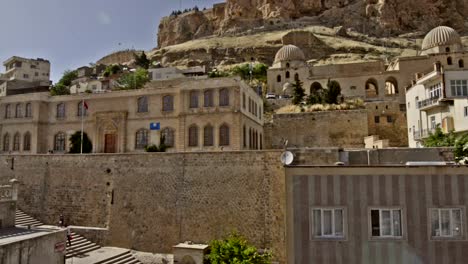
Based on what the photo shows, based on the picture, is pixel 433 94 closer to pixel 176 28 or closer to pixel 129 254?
pixel 129 254

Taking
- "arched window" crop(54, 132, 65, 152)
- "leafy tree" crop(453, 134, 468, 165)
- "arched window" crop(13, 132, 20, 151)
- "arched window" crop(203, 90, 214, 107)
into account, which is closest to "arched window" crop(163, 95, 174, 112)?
"arched window" crop(203, 90, 214, 107)

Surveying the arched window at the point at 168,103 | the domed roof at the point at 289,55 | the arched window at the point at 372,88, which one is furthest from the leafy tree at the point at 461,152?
the domed roof at the point at 289,55

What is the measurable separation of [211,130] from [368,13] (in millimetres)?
69242

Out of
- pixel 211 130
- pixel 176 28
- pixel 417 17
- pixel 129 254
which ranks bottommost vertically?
pixel 129 254

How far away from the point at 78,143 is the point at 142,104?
6.90m

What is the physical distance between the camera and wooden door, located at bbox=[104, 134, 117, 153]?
1205 inches

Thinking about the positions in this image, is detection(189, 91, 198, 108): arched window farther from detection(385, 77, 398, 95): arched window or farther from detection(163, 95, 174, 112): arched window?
detection(385, 77, 398, 95): arched window

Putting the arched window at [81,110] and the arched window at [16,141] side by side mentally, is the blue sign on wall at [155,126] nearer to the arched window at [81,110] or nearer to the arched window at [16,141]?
the arched window at [81,110]

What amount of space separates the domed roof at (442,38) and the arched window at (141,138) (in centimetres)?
4010

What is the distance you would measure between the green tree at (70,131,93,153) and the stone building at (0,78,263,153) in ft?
1.50

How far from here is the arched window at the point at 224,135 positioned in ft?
88.2

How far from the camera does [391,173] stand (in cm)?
1109

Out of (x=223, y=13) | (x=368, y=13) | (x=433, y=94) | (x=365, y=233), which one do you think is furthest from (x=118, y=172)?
(x=223, y=13)

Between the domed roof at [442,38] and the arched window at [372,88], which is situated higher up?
the domed roof at [442,38]
